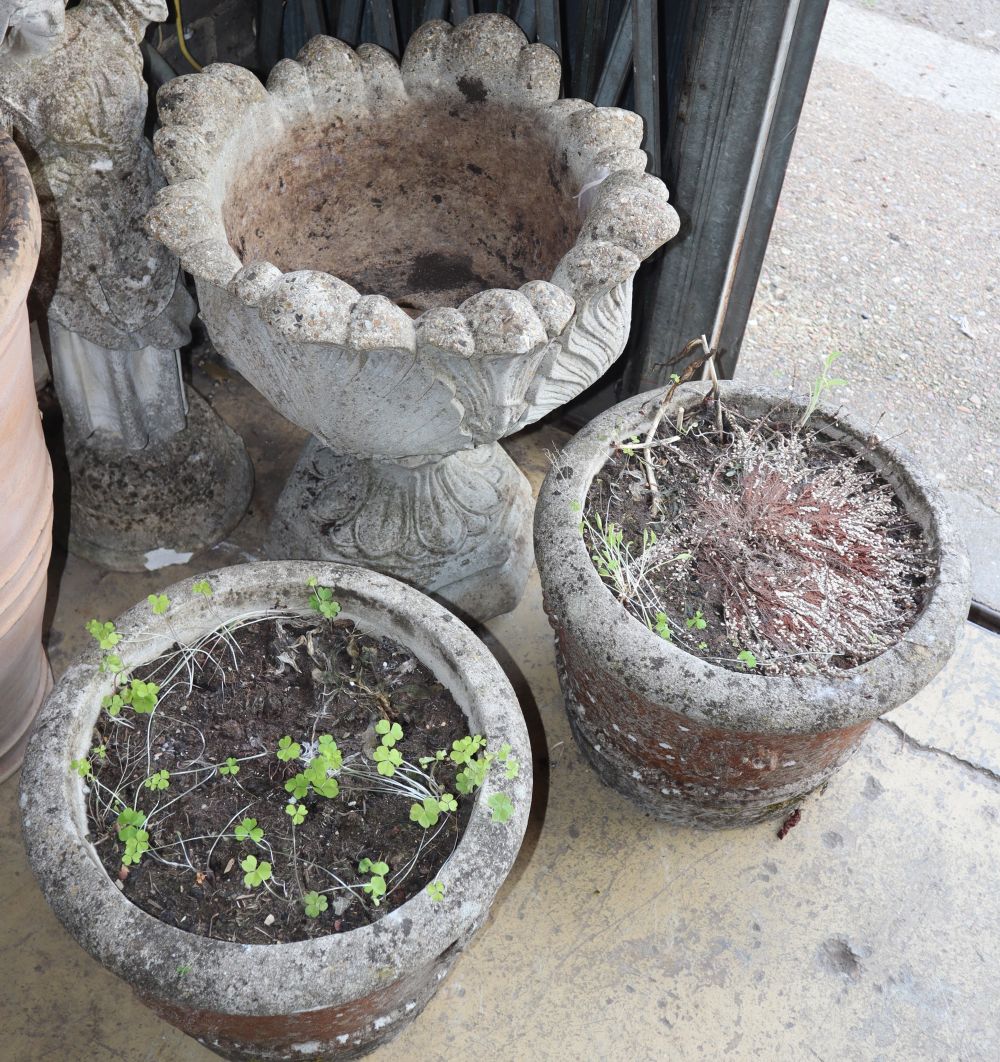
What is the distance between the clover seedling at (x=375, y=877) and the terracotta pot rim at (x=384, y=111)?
31.2 inches

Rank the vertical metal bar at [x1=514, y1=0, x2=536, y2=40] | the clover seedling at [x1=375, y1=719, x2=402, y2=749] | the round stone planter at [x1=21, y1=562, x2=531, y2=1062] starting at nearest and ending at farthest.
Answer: the round stone planter at [x1=21, y1=562, x2=531, y2=1062] < the clover seedling at [x1=375, y1=719, x2=402, y2=749] < the vertical metal bar at [x1=514, y1=0, x2=536, y2=40]

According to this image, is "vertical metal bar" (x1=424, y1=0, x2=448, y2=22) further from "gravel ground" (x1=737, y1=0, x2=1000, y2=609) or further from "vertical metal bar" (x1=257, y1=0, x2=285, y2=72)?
"gravel ground" (x1=737, y1=0, x2=1000, y2=609)

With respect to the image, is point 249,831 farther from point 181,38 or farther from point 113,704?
point 181,38

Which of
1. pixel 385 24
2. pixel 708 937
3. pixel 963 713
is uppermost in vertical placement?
pixel 385 24

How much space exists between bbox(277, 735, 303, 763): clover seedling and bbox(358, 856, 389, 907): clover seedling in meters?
0.20

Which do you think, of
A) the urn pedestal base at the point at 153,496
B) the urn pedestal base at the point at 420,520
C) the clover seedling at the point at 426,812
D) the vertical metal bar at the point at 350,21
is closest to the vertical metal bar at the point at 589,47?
the vertical metal bar at the point at 350,21

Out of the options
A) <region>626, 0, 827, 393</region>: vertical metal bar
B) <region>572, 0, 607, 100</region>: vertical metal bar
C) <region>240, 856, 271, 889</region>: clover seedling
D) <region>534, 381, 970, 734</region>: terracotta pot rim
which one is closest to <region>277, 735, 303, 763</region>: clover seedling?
<region>240, 856, 271, 889</region>: clover seedling

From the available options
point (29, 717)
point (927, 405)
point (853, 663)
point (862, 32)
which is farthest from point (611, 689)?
point (862, 32)

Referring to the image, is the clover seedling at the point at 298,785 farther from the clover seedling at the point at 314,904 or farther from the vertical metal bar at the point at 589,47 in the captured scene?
the vertical metal bar at the point at 589,47

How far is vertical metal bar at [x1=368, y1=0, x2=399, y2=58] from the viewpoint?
96.6 inches

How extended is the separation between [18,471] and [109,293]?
577 mm

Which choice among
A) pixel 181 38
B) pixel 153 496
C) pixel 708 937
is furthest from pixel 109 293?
pixel 708 937

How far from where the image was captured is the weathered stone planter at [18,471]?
1.59m

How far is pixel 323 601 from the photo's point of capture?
1.81 meters
